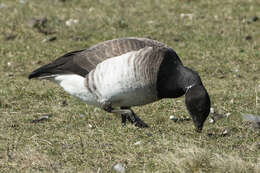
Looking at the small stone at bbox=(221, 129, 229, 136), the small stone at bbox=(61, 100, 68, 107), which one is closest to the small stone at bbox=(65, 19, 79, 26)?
the small stone at bbox=(61, 100, 68, 107)

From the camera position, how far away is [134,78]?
→ 635cm

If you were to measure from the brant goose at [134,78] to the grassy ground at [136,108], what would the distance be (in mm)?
362

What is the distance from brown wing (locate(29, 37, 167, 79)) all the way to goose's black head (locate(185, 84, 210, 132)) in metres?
0.79

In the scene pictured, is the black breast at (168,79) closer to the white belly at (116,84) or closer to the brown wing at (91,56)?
the white belly at (116,84)

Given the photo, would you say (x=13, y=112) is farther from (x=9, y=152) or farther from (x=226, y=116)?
(x=226, y=116)

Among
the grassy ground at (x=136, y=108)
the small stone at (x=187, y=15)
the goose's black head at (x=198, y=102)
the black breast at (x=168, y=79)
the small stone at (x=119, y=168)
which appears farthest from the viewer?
the small stone at (x=187, y=15)

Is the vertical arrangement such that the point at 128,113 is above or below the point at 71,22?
above

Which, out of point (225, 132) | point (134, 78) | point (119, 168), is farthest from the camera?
point (225, 132)

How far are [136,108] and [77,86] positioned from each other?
4.76 feet

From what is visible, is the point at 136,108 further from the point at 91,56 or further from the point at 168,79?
the point at 168,79

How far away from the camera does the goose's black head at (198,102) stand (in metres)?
6.36

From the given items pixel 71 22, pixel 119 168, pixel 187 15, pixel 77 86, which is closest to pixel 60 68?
pixel 77 86

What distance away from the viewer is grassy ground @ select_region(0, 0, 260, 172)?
5.53 metres

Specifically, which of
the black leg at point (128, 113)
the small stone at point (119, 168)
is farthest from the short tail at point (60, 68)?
the small stone at point (119, 168)
